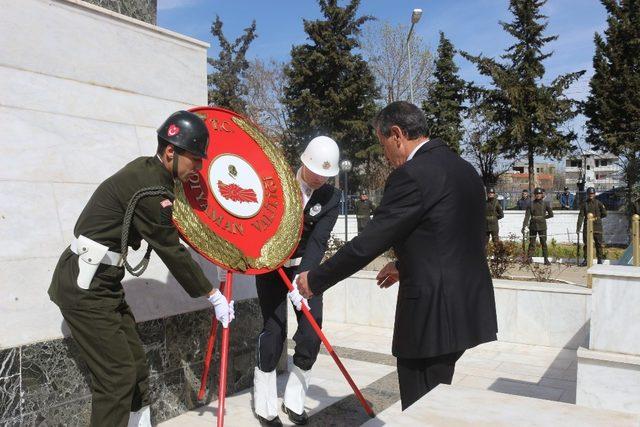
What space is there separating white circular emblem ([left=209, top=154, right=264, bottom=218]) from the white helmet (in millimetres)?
384

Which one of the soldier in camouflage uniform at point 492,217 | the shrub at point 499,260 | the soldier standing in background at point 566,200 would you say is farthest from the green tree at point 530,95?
the shrub at point 499,260

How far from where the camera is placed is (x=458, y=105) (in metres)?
34.1

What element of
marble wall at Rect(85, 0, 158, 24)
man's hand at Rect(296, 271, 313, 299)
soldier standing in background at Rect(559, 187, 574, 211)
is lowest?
man's hand at Rect(296, 271, 313, 299)

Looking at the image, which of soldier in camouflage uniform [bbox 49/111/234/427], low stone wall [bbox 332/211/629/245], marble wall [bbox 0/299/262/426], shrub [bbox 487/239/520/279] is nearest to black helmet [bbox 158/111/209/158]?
soldier in camouflage uniform [bbox 49/111/234/427]

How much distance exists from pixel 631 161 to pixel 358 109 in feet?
54.7

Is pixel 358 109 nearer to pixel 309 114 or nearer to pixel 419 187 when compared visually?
pixel 309 114

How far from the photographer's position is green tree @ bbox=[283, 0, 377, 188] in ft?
112

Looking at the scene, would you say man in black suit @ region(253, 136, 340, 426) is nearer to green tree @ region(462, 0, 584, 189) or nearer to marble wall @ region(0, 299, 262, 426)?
marble wall @ region(0, 299, 262, 426)

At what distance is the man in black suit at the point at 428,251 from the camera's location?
8.29 feet

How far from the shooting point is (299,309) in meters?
3.79

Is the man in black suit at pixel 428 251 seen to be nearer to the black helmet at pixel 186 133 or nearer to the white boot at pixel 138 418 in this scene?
the black helmet at pixel 186 133

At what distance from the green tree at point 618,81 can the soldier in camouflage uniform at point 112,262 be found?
25.8 meters

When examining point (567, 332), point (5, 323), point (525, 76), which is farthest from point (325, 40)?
point (5, 323)

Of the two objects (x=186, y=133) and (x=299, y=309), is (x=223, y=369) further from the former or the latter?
(x=186, y=133)
